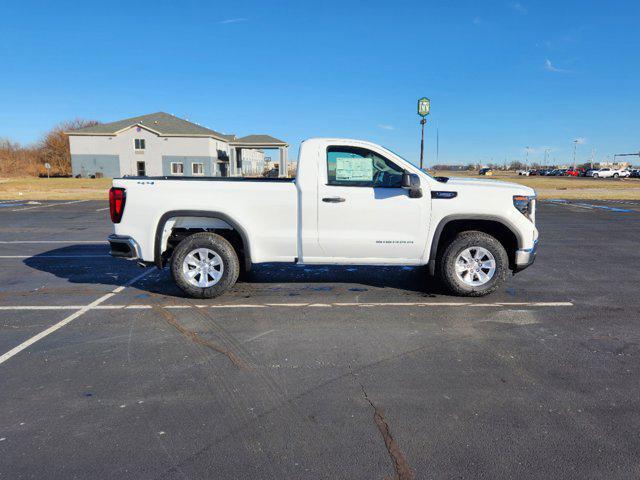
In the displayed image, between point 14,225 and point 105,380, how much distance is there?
11870mm

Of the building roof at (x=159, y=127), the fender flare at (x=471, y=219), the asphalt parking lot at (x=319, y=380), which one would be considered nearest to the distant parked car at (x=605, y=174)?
the building roof at (x=159, y=127)

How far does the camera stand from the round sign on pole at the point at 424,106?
58.9 feet

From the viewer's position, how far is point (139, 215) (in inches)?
213

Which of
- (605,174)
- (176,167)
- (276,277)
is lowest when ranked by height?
(276,277)

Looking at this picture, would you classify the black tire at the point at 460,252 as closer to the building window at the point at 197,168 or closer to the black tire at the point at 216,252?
the black tire at the point at 216,252

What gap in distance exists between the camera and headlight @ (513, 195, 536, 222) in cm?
547

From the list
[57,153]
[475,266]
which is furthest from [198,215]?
[57,153]

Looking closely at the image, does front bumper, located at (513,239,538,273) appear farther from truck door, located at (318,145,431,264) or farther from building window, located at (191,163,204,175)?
building window, located at (191,163,204,175)

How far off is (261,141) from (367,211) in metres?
45.4

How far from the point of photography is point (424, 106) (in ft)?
59.3

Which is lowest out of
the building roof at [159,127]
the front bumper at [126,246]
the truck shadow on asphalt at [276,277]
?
the truck shadow on asphalt at [276,277]

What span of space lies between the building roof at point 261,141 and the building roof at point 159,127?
3.53 metres

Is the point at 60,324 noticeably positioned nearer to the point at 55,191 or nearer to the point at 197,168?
the point at 55,191

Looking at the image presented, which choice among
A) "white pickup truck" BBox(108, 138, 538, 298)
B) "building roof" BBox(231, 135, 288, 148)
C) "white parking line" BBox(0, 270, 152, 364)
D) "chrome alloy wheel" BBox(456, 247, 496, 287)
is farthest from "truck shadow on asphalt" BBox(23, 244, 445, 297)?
"building roof" BBox(231, 135, 288, 148)
